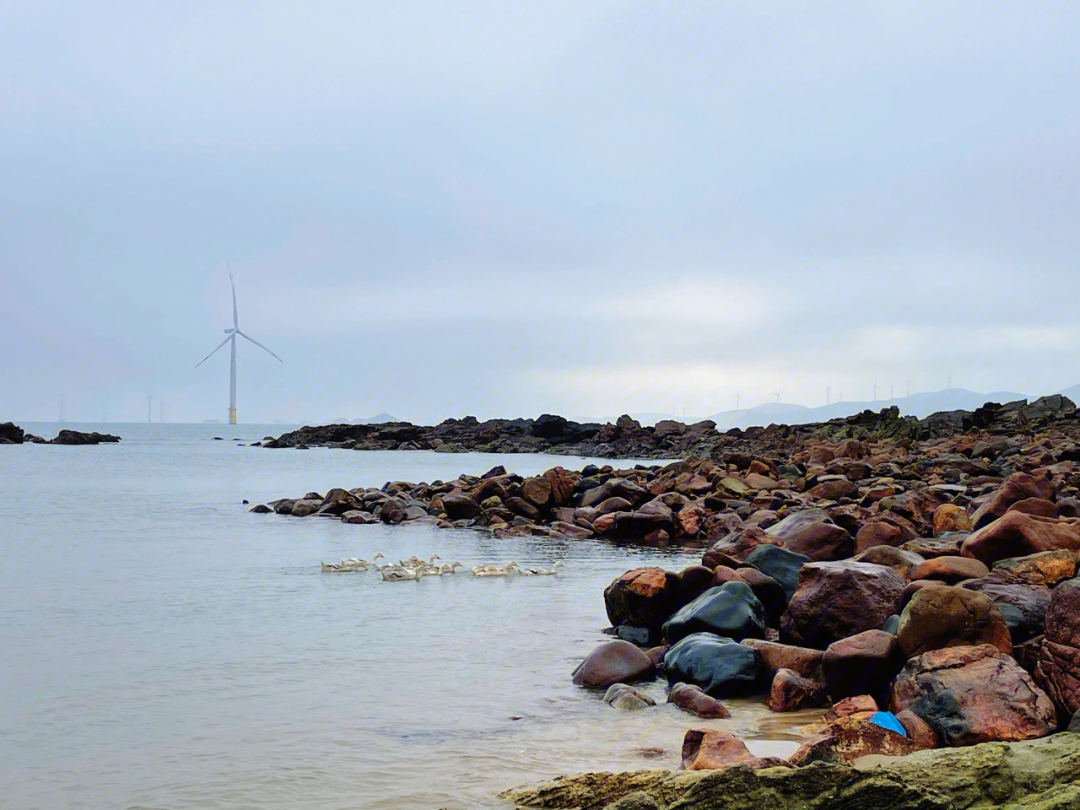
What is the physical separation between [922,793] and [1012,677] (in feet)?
6.21

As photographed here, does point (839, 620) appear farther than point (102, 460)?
No

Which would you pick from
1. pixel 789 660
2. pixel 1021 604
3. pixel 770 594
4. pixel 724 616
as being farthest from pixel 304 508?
pixel 1021 604

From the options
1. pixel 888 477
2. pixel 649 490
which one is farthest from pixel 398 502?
pixel 888 477

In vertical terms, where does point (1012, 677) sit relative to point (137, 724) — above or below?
above

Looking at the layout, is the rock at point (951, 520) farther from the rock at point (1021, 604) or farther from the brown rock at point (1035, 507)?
the rock at point (1021, 604)

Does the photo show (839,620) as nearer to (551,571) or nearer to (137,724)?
(137,724)

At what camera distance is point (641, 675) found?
683cm

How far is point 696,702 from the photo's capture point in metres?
5.96

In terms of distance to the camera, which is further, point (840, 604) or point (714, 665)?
point (840, 604)

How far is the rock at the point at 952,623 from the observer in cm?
549

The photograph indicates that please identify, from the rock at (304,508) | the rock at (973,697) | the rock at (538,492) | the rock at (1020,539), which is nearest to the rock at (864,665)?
the rock at (973,697)

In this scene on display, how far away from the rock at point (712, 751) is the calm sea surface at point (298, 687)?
276mm

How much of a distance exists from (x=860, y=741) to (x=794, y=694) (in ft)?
4.86

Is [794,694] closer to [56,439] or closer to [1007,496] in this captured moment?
[1007,496]
